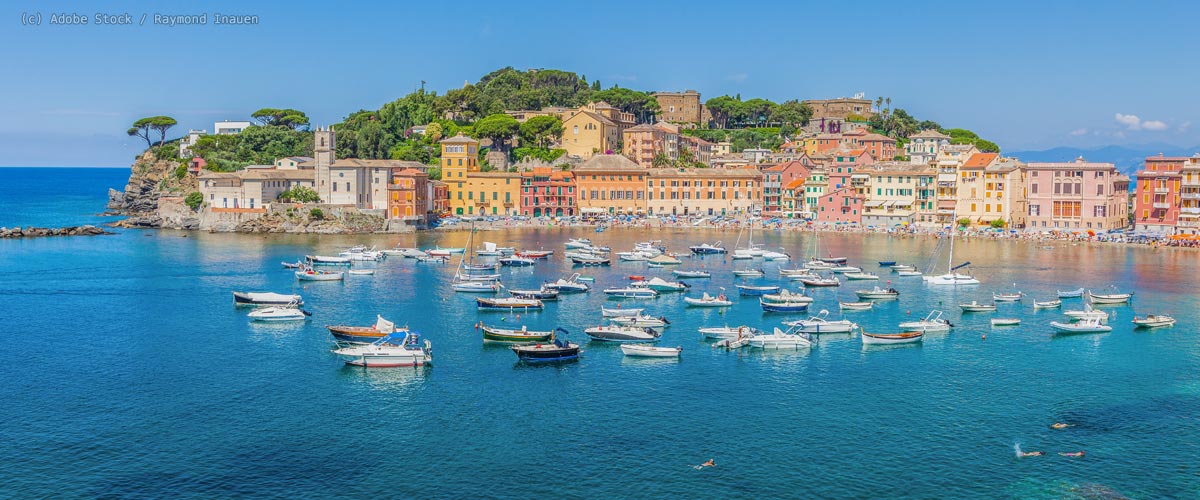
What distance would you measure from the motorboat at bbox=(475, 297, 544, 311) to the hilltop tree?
64.8 metres

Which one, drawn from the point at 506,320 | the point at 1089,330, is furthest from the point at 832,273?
the point at 506,320

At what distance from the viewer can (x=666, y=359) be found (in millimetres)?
37344

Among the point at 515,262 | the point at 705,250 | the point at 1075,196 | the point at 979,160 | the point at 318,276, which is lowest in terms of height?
the point at 318,276

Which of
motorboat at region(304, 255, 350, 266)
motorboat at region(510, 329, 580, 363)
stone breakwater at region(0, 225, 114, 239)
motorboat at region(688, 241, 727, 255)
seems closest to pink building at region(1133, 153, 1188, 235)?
motorboat at region(688, 241, 727, 255)

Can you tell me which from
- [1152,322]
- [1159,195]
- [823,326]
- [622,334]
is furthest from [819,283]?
[1159,195]

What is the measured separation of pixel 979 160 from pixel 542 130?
1835 inches

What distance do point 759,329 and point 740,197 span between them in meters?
60.0

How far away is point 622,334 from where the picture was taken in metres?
39.7

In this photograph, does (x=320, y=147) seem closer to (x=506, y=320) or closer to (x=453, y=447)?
(x=506, y=320)

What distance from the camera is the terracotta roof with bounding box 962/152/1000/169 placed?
89.2m

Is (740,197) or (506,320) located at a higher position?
(740,197)

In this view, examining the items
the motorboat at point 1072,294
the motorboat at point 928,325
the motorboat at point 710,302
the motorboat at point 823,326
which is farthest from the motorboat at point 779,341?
the motorboat at point 1072,294

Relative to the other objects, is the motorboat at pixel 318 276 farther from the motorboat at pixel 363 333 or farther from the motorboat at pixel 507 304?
the motorboat at pixel 363 333

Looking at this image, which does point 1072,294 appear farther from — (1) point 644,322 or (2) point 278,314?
(2) point 278,314
